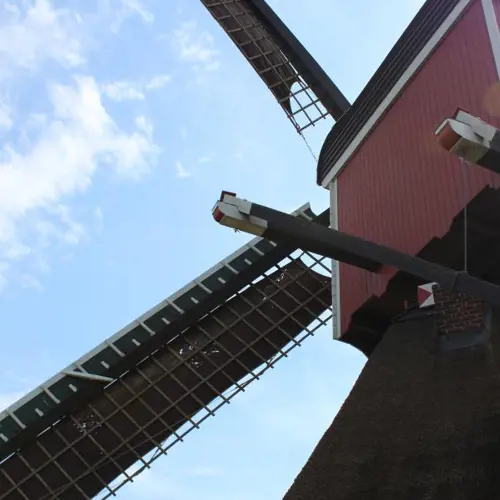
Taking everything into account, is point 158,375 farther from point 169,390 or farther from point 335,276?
point 335,276

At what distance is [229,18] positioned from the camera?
1547cm

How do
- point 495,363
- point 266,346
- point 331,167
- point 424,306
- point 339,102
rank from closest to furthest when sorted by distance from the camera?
point 495,363, point 424,306, point 331,167, point 266,346, point 339,102

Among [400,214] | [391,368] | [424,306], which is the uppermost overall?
[400,214]

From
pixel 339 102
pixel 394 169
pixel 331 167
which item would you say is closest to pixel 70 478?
pixel 331 167

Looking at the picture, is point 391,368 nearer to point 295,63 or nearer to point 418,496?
point 418,496

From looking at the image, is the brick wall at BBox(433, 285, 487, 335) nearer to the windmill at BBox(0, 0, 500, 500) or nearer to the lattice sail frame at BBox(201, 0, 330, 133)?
the windmill at BBox(0, 0, 500, 500)

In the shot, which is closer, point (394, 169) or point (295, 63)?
point (394, 169)

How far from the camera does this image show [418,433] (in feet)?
20.1

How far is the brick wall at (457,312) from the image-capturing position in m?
6.99

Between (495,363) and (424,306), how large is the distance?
1.37m

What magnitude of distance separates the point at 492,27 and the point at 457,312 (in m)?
3.03

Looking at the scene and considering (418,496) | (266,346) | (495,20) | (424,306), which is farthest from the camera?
(266,346)

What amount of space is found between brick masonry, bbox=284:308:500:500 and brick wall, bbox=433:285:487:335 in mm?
148

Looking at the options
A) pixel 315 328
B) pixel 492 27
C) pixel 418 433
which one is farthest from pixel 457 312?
pixel 315 328
